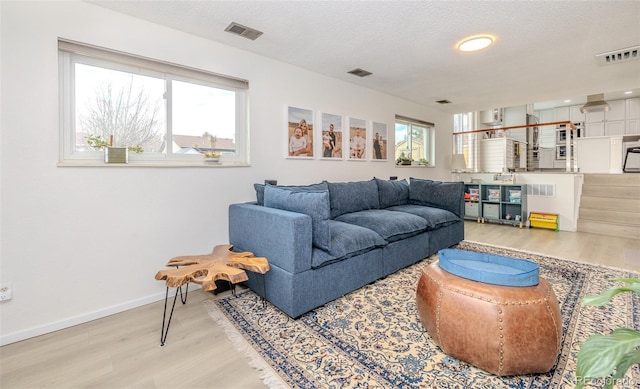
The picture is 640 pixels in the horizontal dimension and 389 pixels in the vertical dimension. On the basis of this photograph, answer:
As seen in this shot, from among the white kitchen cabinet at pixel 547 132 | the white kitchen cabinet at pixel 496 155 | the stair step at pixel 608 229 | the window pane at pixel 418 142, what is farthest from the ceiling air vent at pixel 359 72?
the white kitchen cabinet at pixel 547 132

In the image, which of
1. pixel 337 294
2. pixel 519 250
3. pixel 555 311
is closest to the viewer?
pixel 555 311

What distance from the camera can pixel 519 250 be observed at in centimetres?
362

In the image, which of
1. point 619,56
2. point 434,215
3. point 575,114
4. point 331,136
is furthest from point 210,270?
point 575,114

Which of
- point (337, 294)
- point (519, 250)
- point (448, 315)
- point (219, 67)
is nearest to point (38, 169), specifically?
point (219, 67)

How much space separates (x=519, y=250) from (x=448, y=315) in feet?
9.11

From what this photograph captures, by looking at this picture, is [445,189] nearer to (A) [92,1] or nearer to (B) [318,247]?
(B) [318,247]

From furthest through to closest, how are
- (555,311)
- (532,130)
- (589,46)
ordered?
(532,130)
(589,46)
(555,311)

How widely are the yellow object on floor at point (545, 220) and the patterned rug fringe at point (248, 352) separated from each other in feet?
17.2

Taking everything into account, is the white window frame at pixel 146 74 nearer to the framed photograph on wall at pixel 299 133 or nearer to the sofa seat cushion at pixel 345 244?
the framed photograph on wall at pixel 299 133

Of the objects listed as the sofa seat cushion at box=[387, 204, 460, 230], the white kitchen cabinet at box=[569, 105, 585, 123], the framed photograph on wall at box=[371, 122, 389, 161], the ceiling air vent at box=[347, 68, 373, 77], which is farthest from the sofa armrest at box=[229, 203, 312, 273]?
the white kitchen cabinet at box=[569, 105, 585, 123]

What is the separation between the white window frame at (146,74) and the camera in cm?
210

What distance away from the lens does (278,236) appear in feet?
6.81

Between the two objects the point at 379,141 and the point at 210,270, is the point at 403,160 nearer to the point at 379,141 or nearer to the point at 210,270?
the point at 379,141

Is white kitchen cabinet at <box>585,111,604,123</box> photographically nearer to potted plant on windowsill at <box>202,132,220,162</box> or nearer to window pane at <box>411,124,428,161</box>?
window pane at <box>411,124,428,161</box>
